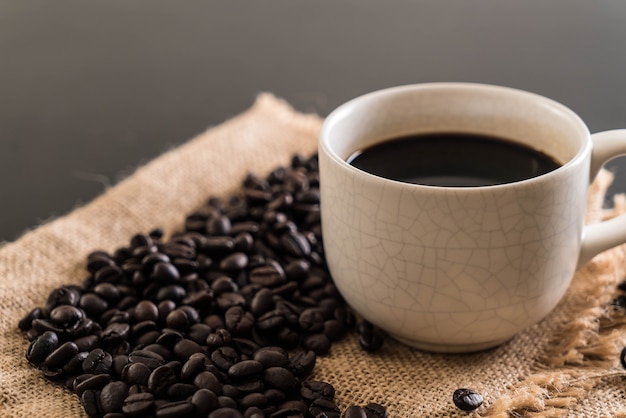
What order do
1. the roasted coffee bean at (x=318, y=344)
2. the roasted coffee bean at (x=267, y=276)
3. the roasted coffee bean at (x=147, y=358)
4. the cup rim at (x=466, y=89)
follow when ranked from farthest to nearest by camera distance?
1. the roasted coffee bean at (x=267, y=276)
2. the roasted coffee bean at (x=318, y=344)
3. the roasted coffee bean at (x=147, y=358)
4. the cup rim at (x=466, y=89)

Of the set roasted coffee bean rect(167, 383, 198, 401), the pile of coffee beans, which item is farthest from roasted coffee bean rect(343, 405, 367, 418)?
roasted coffee bean rect(167, 383, 198, 401)

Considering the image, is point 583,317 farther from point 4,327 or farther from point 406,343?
point 4,327

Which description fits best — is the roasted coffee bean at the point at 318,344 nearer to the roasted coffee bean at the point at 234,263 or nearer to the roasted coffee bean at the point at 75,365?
the roasted coffee bean at the point at 234,263

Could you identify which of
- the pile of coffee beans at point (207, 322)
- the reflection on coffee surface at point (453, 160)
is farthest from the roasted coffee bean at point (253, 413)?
the reflection on coffee surface at point (453, 160)

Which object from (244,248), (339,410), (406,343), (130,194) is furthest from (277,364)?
(130,194)

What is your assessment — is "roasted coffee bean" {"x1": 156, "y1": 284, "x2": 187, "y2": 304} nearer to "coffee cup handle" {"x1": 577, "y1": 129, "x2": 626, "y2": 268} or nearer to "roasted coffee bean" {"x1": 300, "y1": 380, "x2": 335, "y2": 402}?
"roasted coffee bean" {"x1": 300, "y1": 380, "x2": 335, "y2": 402}

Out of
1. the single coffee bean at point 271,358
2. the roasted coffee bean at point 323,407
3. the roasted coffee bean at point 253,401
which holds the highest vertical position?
the single coffee bean at point 271,358

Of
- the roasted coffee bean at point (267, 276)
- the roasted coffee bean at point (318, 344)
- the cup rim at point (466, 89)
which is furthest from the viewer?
the roasted coffee bean at point (267, 276)
